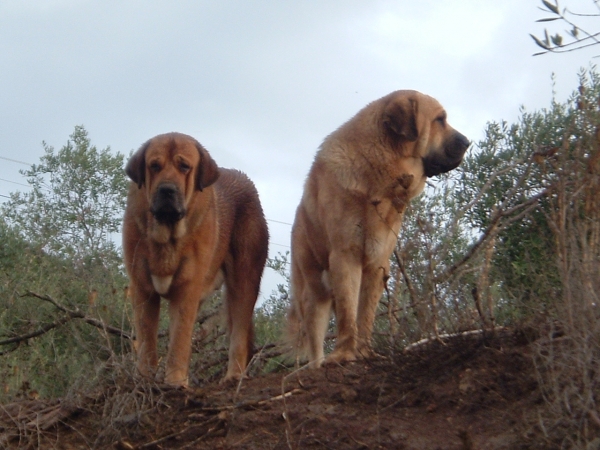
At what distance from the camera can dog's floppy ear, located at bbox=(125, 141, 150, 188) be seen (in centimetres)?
663

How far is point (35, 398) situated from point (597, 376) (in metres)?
3.63

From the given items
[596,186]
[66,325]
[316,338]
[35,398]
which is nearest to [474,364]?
[596,186]

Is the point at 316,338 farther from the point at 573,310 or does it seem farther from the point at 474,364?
the point at 573,310

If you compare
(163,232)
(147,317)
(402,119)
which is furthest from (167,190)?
Result: (402,119)

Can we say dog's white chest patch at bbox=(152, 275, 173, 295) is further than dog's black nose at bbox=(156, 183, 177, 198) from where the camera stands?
Yes

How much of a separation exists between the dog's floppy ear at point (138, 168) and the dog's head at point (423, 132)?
6.42 ft

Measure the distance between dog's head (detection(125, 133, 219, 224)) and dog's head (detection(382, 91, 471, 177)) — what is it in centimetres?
150

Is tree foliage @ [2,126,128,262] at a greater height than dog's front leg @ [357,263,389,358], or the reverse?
tree foliage @ [2,126,128,262]

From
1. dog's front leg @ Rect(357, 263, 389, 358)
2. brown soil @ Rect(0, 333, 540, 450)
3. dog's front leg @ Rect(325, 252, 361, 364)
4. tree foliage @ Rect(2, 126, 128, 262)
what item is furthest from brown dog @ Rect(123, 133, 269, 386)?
tree foliage @ Rect(2, 126, 128, 262)

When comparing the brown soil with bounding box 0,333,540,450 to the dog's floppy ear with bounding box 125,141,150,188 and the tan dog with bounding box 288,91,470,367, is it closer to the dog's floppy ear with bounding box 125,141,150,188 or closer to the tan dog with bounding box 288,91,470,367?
the tan dog with bounding box 288,91,470,367

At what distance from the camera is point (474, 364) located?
446 centimetres

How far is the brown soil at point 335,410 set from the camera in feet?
13.0

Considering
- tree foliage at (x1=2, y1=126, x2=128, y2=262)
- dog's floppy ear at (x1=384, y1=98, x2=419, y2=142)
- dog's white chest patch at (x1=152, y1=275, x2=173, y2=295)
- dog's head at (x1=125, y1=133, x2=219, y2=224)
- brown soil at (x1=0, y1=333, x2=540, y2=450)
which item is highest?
tree foliage at (x1=2, y1=126, x2=128, y2=262)

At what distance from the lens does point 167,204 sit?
20.8ft
